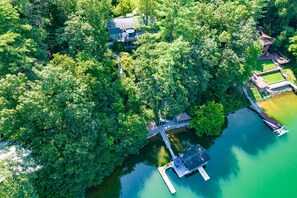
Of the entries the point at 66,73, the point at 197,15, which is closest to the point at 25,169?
the point at 66,73

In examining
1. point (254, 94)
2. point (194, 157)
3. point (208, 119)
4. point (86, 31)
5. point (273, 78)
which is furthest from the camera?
point (273, 78)

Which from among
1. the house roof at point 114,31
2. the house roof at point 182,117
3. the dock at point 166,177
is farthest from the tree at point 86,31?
the dock at point 166,177

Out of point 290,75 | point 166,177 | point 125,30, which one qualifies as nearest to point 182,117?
point 166,177

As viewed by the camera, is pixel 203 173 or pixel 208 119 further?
pixel 208 119

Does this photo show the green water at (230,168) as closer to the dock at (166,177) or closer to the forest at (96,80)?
the dock at (166,177)

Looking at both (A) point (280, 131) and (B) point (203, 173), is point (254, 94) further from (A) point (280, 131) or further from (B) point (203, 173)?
(B) point (203, 173)

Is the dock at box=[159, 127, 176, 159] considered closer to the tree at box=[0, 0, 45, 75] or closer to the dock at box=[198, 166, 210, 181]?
the dock at box=[198, 166, 210, 181]
